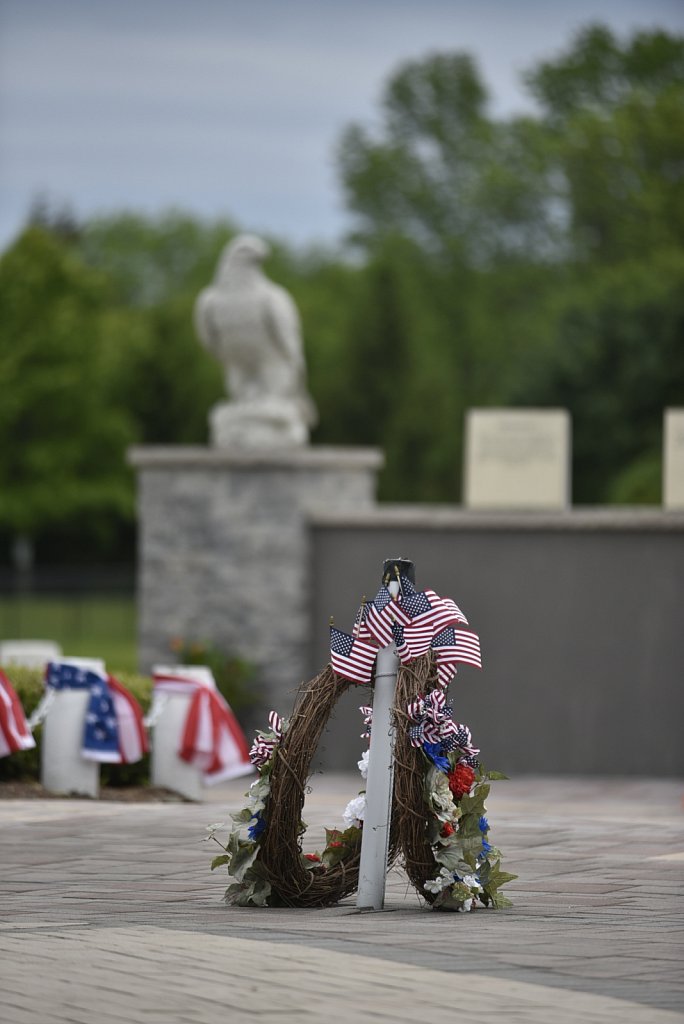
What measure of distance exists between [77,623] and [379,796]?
3129 cm

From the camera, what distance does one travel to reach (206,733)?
1220 centimetres

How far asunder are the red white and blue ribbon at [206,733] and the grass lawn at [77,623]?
58.7 feet

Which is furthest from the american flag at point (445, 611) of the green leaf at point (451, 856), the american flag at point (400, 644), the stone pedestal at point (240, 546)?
the stone pedestal at point (240, 546)

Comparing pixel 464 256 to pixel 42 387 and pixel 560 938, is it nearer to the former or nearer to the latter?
pixel 42 387

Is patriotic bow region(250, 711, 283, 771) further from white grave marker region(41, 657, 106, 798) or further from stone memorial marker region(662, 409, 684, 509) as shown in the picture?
stone memorial marker region(662, 409, 684, 509)

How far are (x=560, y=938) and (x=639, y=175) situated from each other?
39.9 m

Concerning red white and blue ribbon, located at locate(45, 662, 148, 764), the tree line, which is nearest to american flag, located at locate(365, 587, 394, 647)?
red white and blue ribbon, located at locate(45, 662, 148, 764)

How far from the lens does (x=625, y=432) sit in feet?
108

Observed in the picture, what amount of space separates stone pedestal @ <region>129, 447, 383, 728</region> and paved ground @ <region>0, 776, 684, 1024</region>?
724 centimetres

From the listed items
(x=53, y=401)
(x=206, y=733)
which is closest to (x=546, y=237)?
(x=53, y=401)

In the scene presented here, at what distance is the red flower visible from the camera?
7.17m

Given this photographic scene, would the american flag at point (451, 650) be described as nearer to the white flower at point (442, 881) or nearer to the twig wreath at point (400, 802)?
the twig wreath at point (400, 802)

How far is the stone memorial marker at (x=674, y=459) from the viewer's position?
16.4 metres

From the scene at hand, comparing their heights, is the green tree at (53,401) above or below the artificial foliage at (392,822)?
above
